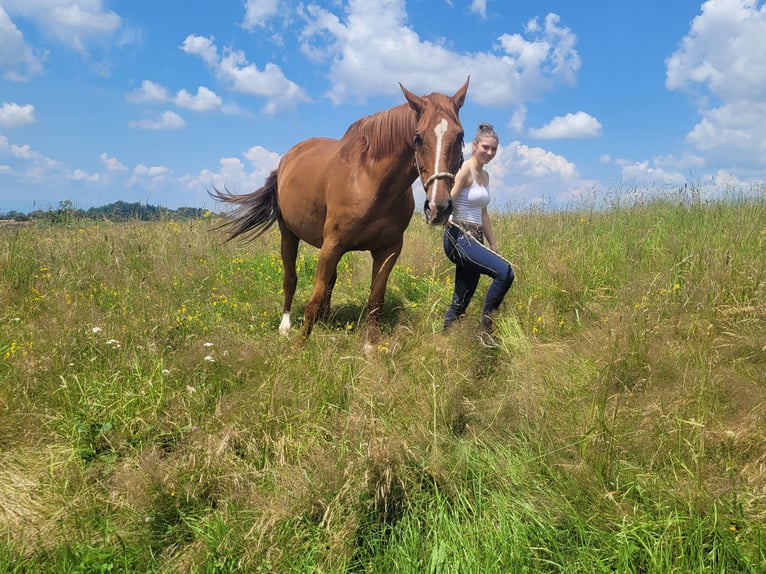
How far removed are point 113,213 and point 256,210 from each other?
5028 millimetres

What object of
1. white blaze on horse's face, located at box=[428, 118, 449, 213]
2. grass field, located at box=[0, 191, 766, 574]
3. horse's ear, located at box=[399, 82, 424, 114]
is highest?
horse's ear, located at box=[399, 82, 424, 114]

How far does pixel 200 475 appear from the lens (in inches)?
90.3

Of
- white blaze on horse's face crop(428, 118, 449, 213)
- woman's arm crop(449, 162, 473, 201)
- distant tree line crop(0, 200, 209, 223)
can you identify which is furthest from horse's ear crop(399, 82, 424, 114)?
distant tree line crop(0, 200, 209, 223)

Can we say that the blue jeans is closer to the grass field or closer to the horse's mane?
the grass field

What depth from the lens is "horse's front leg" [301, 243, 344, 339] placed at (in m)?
4.20

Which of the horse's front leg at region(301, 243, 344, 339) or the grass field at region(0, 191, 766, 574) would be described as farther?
the horse's front leg at region(301, 243, 344, 339)

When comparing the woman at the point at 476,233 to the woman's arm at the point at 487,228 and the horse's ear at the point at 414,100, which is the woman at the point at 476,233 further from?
the horse's ear at the point at 414,100

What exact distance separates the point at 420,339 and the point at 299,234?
6.94ft

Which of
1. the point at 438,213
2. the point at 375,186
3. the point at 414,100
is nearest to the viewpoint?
the point at 438,213

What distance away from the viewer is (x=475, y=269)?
404cm

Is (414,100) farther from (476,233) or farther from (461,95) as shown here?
(476,233)

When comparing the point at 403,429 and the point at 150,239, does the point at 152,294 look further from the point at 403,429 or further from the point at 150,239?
the point at 403,429

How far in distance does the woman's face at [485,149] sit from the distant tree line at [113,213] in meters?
6.70

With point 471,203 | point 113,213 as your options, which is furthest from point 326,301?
point 113,213
